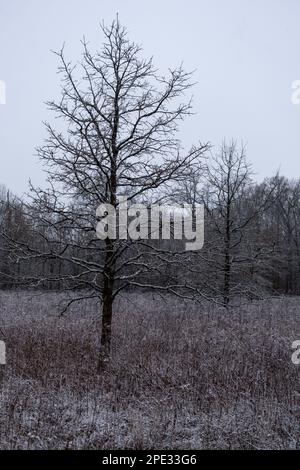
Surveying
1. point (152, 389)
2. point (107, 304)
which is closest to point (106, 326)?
point (107, 304)

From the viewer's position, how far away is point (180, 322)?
14047mm

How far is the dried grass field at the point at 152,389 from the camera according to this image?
575cm

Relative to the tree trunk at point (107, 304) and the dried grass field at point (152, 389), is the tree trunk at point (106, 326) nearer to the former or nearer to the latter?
the tree trunk at point (107, 304)

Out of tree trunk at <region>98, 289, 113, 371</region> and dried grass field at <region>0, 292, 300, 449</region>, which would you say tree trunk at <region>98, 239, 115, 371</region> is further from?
dried grass field at <region>0, 292, 300, 449</region>

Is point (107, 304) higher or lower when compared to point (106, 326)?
higher

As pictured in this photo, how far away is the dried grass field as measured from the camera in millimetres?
5746

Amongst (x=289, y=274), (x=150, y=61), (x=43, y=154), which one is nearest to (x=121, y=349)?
(x=43, y=154)

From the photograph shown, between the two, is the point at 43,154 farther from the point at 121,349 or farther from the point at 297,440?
the point at 297,440

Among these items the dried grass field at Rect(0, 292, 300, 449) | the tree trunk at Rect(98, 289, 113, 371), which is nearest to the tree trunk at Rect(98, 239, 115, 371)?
the tree trunk at Rect(98, 289, 113, 371)

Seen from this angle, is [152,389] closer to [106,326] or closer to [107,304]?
[106,326]

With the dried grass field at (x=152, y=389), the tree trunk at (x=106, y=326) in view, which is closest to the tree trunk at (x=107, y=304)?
the tree trunk at (x=106, y=326)

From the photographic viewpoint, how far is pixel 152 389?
7648mm

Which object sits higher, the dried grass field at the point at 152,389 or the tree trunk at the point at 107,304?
the tree trunk at the point at 107,304

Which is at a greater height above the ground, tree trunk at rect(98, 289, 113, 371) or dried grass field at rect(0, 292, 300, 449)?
tree trunk at rect(98, 289, 113, 371)
